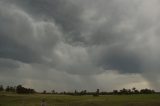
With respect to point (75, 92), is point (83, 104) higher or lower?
lower

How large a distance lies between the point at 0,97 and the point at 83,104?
45327mm

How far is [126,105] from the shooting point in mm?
108688

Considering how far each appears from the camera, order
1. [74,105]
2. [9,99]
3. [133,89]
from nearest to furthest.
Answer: [74,105]
[9,99]
[133,89]

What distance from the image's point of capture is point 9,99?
136 m

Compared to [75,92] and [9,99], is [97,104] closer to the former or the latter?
[9,99]

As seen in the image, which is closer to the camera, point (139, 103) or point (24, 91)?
point (139, 103)

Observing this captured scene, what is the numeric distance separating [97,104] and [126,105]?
854cm

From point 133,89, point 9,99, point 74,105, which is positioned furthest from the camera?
point 133,89

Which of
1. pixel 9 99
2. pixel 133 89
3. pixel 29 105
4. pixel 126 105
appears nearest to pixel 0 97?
pixel 9 99

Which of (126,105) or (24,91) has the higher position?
(24,91)

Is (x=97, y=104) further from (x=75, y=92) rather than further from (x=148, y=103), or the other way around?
(x=75, y=92)

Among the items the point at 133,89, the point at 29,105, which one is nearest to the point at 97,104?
the point at 29,105

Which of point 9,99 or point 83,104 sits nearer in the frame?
point 83,104

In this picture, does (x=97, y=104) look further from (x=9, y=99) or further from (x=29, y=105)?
(x=9, y=99)
